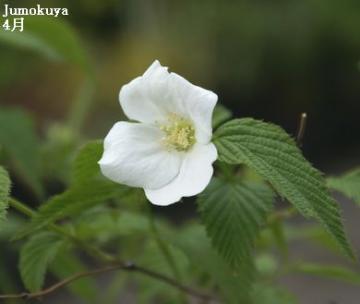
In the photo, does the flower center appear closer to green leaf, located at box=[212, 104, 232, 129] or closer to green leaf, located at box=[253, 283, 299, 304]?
green leaf, located at box=[212, 104, 232, 129]

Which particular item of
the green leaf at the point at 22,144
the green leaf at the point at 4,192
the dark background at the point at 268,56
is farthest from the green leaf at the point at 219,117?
the dark background at the point at 268,56

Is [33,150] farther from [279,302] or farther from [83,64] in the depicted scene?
[279,302]

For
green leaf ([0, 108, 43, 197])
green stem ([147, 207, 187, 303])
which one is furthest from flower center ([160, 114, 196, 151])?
green leaf ([0, 108, 43, 197])

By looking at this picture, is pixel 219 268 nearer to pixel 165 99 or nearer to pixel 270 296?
pixel 270 296

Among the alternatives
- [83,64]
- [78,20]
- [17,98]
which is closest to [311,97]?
[78,20]

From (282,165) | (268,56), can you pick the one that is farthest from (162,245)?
(268,56)
